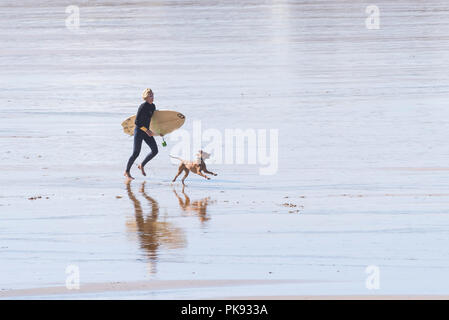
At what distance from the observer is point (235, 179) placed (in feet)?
62.2

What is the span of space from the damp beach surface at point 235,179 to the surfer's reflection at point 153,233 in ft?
0.10

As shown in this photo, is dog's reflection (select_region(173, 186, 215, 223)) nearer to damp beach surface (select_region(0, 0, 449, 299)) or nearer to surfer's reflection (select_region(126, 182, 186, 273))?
damp beach surface (select_region(0, 0, 449, 299))

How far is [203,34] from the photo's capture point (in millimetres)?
50594

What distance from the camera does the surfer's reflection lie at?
13961 mm

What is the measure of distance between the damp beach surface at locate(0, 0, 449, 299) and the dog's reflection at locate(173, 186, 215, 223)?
0.02m

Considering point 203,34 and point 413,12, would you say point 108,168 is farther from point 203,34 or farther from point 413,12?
point 413,12

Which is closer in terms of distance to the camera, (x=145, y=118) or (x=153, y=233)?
(x=153, y=233)

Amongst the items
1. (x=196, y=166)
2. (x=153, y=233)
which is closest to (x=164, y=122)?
(x=196, y=166)

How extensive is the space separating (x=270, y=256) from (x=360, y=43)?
32.3m

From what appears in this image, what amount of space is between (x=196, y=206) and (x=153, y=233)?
80.2 inches

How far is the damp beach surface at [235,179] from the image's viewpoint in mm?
12797

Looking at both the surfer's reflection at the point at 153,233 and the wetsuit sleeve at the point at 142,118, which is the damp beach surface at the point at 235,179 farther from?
the wetsuit sleeve at the point at 142,118

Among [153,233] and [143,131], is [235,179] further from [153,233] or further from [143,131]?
[153,233]

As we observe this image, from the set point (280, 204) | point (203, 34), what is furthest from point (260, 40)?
point (280, 204)
